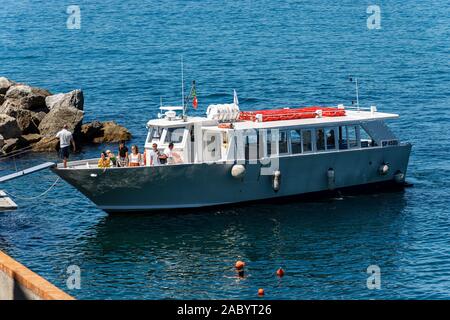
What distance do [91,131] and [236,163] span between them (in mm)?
17943

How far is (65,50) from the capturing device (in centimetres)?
10812

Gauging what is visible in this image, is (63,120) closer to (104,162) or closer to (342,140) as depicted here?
(104,162)

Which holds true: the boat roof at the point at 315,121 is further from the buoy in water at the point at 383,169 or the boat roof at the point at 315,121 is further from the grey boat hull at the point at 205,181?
the buoy in water at the point at 383,169

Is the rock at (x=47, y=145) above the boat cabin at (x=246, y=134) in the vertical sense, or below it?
below

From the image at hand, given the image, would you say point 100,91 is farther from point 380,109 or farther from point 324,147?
point 324,147

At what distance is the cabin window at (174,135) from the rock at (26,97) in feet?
67.9

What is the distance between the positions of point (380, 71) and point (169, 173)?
4584 cm

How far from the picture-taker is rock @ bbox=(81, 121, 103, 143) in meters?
63.6

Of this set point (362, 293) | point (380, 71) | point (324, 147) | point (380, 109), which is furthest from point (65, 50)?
point (362, 293)

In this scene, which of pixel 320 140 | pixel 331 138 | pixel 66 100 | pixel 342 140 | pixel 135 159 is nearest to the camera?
pixel 135 159

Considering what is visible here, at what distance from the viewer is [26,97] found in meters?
67.3

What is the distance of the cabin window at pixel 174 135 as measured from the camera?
49.3m

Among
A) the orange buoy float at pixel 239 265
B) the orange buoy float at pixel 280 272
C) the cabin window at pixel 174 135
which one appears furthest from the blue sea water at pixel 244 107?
the cabin window at pixel 174 135

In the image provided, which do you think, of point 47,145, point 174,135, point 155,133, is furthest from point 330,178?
point 47,145
